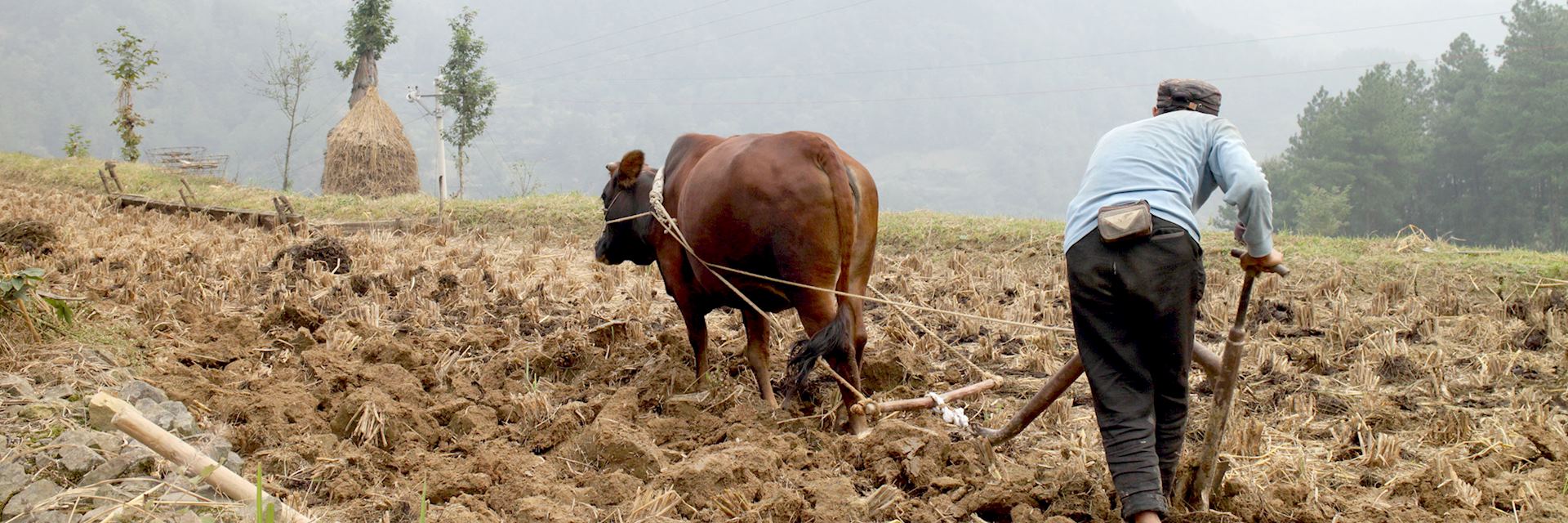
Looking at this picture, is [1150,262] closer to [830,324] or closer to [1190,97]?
[1190,97]

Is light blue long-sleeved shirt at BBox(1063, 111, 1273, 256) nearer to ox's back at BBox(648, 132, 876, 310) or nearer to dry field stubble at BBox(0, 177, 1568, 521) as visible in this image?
dry field stubble at BBox(0, 177, 1568, 521)

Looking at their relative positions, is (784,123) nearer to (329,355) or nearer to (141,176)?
(141,176)

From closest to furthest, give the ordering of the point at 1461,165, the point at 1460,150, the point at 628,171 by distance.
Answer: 1. the point at 628,171
2. the point at 1460,150
3. the point at 1461,165

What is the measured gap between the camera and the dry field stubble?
420cm

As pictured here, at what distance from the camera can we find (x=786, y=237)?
203 inches

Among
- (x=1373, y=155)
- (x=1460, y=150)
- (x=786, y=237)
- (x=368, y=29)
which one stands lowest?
(x=786, y=237)

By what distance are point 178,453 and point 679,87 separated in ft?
585

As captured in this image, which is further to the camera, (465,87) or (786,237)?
(465,87)

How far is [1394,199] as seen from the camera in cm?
4038

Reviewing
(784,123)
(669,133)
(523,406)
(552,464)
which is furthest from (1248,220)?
(784,123)

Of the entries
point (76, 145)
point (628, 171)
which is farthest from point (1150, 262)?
point (76, 145)

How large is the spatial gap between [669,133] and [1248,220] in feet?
432

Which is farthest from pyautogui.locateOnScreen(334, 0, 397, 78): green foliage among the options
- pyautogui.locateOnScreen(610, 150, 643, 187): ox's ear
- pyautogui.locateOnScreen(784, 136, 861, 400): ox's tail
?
pyautogui.locateOnScreen(784, 136, 861, 400): ox's tail

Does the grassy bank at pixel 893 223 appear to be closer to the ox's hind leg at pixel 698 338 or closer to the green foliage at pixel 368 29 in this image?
the ox's hind leg at pixel 698 338
